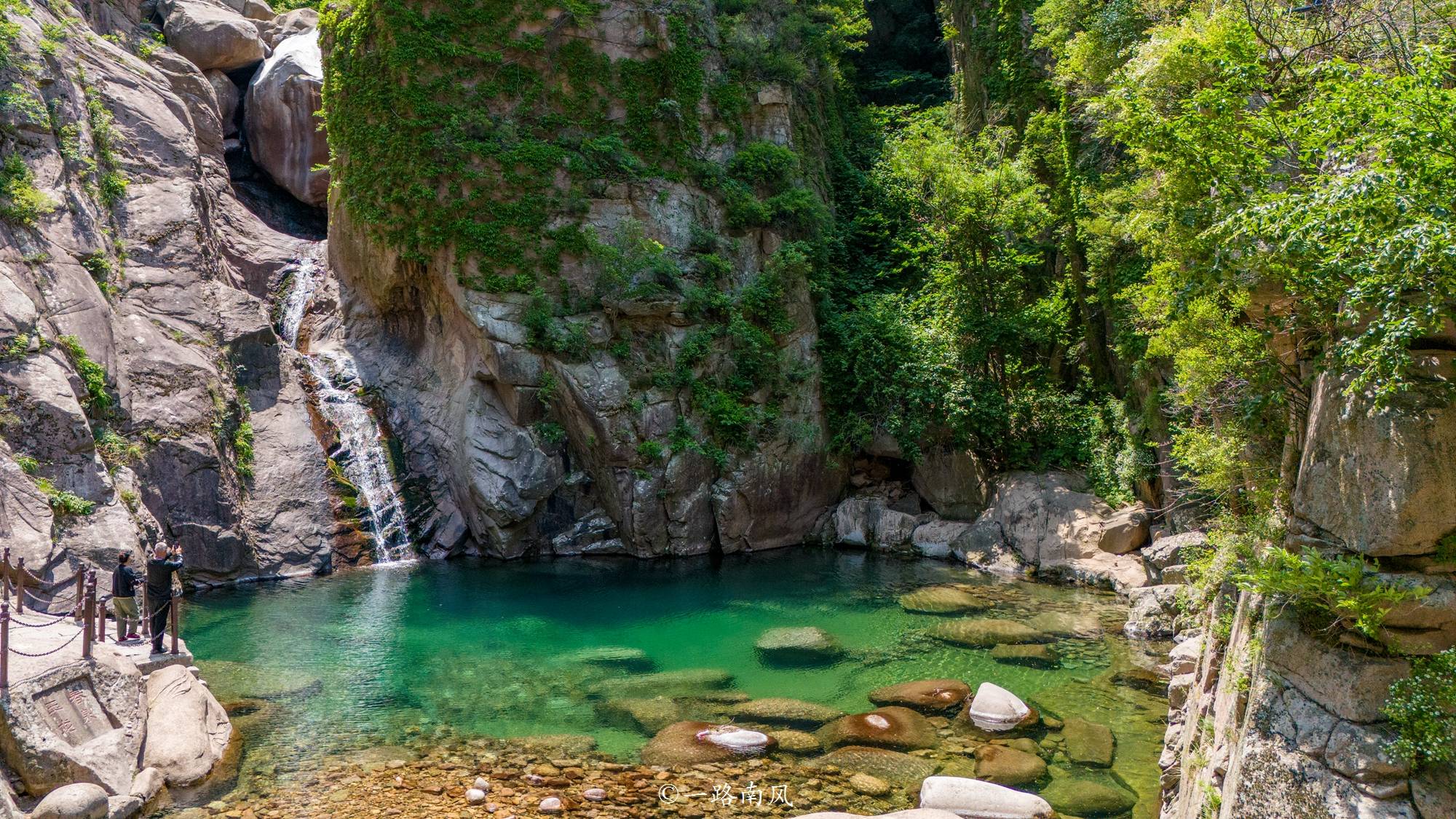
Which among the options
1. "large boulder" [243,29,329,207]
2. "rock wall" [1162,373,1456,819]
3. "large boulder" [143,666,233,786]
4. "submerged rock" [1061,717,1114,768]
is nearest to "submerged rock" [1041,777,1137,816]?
"submerged rock" [1061,717,1114,768]

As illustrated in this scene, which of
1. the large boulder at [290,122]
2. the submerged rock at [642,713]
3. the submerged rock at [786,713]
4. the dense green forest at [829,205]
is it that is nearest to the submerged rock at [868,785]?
the submerged rock at [786,713]

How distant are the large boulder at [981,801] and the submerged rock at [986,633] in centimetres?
570

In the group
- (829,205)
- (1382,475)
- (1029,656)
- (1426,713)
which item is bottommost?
(1029,656)

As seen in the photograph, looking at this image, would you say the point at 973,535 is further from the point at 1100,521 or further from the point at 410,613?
the point at 410,613

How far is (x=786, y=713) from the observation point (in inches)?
473

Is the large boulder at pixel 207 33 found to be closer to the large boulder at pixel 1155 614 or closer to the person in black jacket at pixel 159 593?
the person in black jacket at pixel 159 593

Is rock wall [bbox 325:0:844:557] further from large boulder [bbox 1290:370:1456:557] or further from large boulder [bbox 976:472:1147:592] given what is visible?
large boulder [bbox 1290:370:1456:557]

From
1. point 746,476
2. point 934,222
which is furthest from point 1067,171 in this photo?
point 746,476

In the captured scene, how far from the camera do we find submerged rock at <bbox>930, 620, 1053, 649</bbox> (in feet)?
49.0

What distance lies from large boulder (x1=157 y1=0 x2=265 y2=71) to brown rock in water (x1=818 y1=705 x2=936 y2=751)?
3131 cm

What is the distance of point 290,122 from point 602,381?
17388mm

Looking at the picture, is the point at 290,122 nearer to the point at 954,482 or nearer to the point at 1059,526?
the point at 954,482

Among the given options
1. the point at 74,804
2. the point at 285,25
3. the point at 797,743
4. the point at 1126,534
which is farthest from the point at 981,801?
the point at 285,25

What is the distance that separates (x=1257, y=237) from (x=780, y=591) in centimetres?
1300
